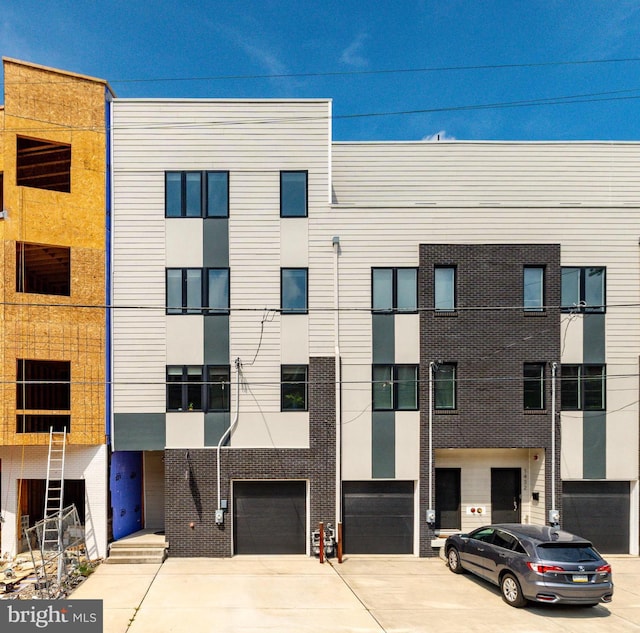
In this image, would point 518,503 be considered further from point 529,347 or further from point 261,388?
point 261,388

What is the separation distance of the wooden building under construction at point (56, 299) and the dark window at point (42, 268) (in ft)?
0.35

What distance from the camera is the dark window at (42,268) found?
557 inches

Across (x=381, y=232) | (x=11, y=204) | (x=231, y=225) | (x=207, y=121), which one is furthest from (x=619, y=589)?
(x=11, y=204)

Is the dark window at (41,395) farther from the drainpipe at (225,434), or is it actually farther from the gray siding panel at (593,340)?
the gray siding panel at (593,340)

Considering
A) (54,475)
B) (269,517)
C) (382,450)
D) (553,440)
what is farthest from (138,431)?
(553,440)

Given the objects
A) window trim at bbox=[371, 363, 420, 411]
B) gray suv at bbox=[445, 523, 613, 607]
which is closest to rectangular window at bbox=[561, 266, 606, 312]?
window trim at bbox=[371, 363, 420, 411]

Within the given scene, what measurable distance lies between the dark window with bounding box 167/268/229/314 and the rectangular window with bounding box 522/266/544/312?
29.1ft

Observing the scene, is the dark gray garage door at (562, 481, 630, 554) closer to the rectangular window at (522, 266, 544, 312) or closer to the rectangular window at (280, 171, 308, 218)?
the rectangular window at (522, 266, 544, 312)

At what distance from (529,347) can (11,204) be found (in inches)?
603

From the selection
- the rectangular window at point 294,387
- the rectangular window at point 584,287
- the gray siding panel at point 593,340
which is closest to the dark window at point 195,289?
the rectangular window at point 294,387

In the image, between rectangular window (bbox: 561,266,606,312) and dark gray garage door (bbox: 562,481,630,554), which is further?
rectangular window (bbox: 561,266,606,312)

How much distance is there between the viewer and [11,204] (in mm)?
13680

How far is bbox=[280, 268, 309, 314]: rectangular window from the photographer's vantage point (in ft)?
47.8

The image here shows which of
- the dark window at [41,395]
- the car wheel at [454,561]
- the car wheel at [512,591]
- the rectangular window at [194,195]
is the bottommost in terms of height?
the car wheel at [454,561]
